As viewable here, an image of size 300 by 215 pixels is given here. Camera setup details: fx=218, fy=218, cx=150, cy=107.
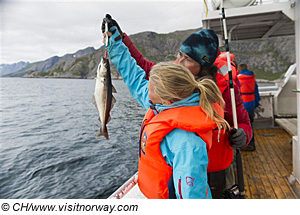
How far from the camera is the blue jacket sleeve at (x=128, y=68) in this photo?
2275mm

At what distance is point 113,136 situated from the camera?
1460 cm

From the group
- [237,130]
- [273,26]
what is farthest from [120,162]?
[237,130]

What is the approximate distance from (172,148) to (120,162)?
9164 mm

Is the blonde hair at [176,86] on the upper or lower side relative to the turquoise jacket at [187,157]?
upper

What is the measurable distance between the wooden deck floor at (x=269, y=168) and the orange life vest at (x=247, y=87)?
142 cm

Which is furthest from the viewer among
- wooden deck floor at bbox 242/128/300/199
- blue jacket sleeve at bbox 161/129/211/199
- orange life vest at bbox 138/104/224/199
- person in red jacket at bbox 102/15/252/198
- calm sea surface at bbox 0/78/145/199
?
calm sea surface at bbox 0/78/145/199

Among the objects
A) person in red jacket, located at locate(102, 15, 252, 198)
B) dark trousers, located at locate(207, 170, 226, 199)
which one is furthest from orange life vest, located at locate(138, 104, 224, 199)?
dark trousers, located at locate(207, 170, 226, 199)

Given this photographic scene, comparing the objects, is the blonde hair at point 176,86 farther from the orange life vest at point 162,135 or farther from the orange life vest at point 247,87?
the orange life vest at point 247,87

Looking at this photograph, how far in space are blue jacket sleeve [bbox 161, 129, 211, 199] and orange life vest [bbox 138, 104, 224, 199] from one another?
0.29ft

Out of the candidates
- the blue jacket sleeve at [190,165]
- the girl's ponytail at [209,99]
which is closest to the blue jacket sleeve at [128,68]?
the girl's ponytail at [209,99]

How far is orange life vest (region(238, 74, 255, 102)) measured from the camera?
6.04 m

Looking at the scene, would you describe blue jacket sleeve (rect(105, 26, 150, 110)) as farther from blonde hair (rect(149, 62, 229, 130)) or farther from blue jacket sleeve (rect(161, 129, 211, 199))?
blue jacket sleeve (rect(161, 129, 211, 199))

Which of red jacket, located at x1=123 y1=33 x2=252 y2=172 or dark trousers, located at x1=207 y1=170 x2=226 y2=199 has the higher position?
red jacket, located at x1=123 y1=33 x2=252 y2=172
